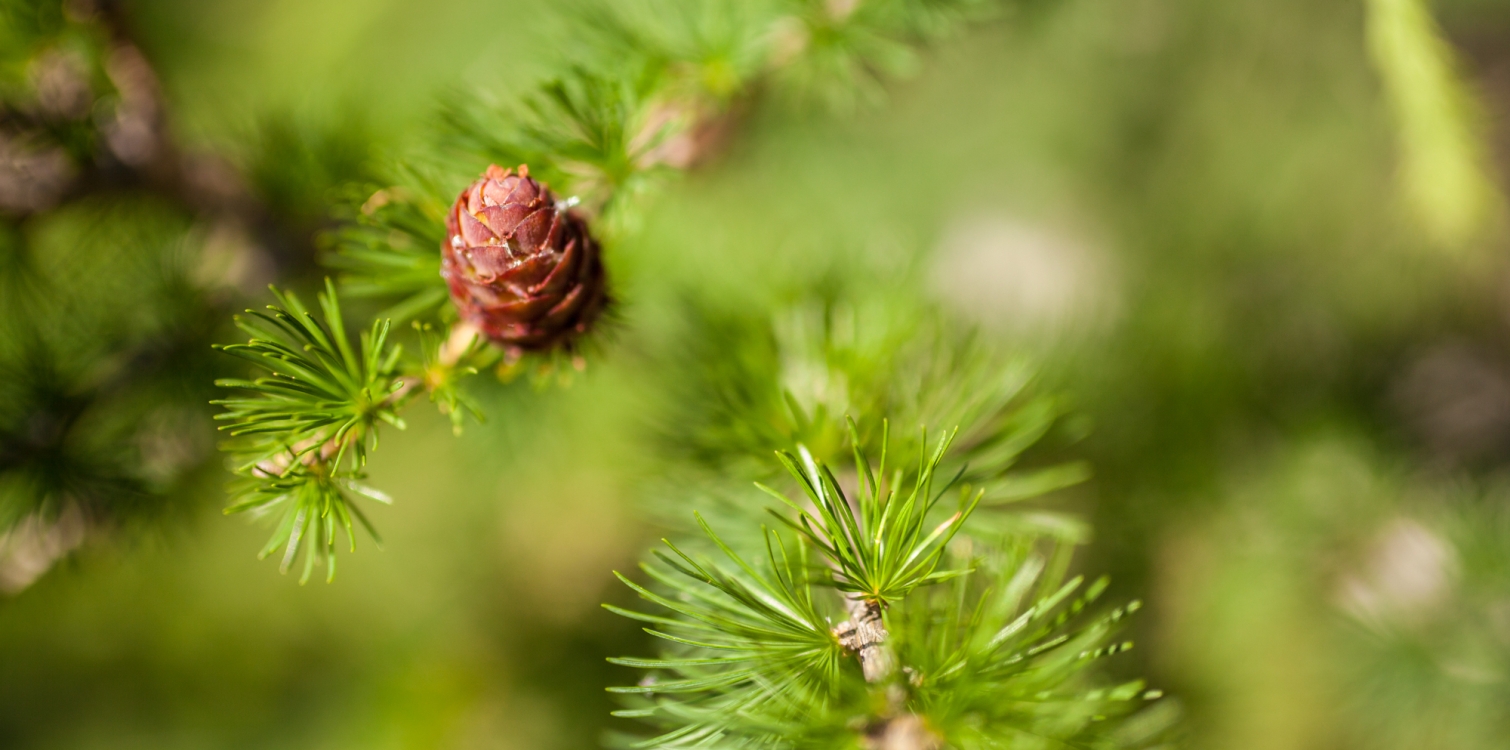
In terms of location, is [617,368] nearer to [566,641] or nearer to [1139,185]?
[566,641]

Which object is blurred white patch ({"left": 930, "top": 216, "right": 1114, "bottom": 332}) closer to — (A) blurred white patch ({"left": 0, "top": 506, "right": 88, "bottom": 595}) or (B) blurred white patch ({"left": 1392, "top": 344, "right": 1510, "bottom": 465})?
(B) blurred white patch ({"left": 1392, "top": 344, "right": 1510, "bottom": 465})

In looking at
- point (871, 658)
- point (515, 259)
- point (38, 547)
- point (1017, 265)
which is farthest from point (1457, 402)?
point (38, 547)

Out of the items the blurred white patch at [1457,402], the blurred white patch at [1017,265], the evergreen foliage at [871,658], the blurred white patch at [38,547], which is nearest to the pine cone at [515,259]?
the evergreen foliage at [871,658]

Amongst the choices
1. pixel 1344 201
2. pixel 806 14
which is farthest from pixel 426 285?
pixel 1344 201

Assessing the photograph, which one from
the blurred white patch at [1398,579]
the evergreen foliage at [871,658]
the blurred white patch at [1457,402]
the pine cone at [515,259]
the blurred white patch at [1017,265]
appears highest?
the blurred white patch at [1017,265]

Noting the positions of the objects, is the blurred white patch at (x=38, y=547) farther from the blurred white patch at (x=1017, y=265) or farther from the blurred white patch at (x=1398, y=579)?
the blurred white patch at (x=1398, y=579)

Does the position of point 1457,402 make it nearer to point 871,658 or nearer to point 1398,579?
point 1398,579
